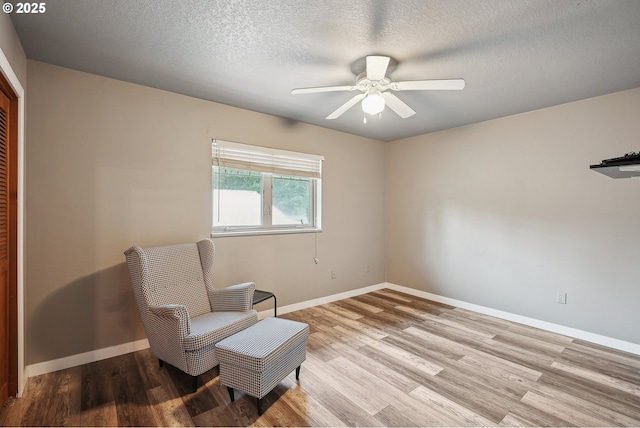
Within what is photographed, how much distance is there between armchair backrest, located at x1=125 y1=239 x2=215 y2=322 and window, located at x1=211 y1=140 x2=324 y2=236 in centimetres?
47

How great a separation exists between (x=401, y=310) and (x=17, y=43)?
4.28 m

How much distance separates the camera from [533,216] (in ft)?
11.1

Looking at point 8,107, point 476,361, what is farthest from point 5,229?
point 476,361

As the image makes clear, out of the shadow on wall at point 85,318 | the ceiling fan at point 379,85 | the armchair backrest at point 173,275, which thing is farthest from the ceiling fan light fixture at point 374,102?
the shadow on wall at point 85,318

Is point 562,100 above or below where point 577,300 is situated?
above

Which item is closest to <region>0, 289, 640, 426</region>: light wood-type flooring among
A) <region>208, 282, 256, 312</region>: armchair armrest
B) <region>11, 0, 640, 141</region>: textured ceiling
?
<region>208, 282, 256, 312</region>: armchair armrest

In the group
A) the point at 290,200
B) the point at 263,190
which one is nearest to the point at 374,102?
the point at 263,190

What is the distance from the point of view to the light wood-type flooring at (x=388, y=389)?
6.04ft

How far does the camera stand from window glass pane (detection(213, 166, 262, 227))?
3.26 m

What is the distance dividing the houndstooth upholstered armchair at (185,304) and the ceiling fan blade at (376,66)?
1978 millimetres

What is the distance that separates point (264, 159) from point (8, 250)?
88.5 inches

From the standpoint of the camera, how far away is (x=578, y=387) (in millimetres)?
2199

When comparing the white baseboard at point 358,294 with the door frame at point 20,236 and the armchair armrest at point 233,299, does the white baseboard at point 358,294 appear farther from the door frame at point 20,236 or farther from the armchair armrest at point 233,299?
the armchair armrest at point 233,299

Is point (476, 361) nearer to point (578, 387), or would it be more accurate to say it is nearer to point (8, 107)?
point (578, 387)
